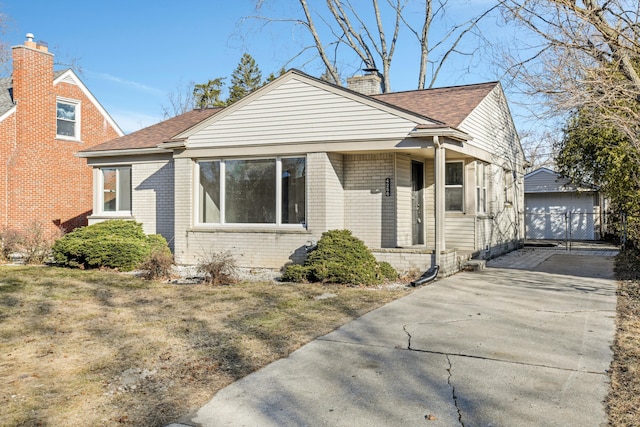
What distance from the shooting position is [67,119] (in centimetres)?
2067

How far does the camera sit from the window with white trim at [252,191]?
41.0 ft

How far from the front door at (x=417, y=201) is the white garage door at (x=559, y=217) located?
42.5ft

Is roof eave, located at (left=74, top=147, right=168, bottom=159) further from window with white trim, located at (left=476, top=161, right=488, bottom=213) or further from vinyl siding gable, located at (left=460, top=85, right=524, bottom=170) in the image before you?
window with white trim, located at (left=476, top=161, right=488, bottom=213)

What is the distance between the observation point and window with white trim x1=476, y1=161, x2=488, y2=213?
14.0 metres

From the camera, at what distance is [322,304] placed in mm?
8383

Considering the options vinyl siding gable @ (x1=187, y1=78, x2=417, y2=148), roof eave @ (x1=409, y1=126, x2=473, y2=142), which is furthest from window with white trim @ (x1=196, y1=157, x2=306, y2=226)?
roof eave @ (x1=409, y1=126, x2=473, y2=142)

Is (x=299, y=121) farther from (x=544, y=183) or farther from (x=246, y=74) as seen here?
(x=246, y=74)

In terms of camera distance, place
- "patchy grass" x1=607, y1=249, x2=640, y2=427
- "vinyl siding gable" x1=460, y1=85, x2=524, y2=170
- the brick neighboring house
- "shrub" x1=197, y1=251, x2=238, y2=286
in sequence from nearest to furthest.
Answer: "patchy grass" x1=607, y1=249, x2=640, y2=427 → "shrub" x1=197, y1=251, x2=238, y2=286 → "vinyl siding gable" x1=460, y1=85, x2=524, y2=170 → the brick neighboring house

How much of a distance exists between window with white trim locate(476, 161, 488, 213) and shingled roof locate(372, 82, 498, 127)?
1.67m

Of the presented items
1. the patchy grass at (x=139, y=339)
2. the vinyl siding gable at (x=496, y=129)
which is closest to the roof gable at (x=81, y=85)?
the patchy grass at (x=139, y=339)

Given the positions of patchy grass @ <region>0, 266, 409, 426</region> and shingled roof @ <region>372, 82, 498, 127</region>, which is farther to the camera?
shingled roof @ <region>372, 82, 498, 127</region>

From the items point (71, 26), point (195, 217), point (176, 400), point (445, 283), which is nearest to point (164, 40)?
point (71, 26)

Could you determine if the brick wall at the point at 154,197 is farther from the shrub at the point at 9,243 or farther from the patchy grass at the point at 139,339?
the patchy grass at the point at 139,339

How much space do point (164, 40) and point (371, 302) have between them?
22.3 metres
